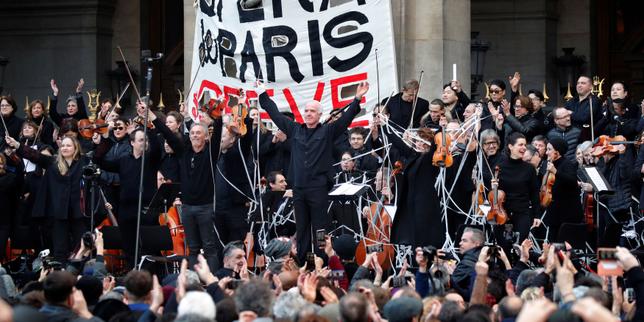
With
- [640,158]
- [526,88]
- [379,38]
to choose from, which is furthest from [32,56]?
[640,158]

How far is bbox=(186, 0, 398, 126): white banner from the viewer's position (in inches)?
706

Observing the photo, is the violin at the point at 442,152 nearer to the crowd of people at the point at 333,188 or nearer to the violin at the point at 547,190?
the crowd of people at the point at 333,188

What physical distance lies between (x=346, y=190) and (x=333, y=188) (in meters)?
0.64

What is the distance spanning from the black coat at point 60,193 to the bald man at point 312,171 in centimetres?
294

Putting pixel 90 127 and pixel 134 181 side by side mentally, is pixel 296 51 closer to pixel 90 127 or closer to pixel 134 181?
pixel 134 181

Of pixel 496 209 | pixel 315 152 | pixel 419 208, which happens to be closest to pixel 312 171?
pixel 315 152

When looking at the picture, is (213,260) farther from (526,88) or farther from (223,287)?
(526,88)

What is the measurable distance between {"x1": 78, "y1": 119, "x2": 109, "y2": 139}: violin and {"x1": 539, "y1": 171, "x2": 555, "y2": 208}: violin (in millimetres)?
5406

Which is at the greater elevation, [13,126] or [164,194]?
[13,126]

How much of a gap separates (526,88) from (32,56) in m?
8.52

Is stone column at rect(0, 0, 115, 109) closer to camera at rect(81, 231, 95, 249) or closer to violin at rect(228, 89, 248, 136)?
violin at rect(228, 89, 248, 136)

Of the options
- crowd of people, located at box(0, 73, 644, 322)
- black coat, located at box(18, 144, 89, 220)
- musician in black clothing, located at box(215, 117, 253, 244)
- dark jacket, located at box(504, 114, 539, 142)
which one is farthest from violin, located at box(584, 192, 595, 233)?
black coat, located at box(18, 144, 89, 220)

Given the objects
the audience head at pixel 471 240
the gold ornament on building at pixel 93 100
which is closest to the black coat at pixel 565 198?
the audience head at pixel 471 240

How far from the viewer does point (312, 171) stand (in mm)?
15758
